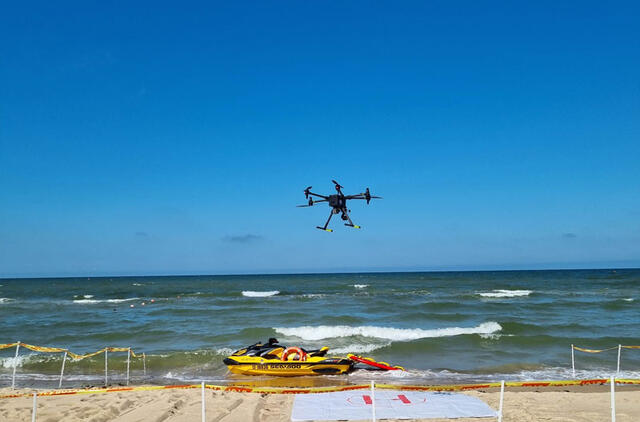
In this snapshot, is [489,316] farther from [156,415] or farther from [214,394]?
[156,415]

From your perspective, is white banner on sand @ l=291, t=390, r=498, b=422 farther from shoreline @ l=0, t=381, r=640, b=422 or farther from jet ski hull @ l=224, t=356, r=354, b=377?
jet ski hull @ l=224, t=356, r=354, b=377

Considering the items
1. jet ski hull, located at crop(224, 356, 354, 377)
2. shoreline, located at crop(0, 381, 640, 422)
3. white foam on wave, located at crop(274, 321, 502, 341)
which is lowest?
white foam on wave, located at crop(274, 321, 502, 341)

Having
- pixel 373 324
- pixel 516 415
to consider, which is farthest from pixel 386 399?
Answer: pixel 373 324

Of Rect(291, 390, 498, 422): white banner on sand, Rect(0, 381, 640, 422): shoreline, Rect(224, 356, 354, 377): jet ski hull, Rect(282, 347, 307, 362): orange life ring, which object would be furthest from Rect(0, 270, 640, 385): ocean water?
Rect(291, 390, 498, 422): white banner on sand

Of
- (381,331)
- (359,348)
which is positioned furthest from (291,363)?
(381,331)

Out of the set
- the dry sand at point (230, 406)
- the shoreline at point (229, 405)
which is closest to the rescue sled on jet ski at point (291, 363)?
the shoreline at point (229, 405)

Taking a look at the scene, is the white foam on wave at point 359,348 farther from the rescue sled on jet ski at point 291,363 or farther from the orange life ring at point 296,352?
the orange life ring at point 296,352
